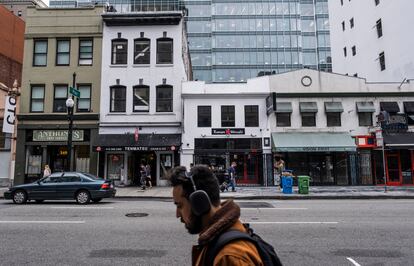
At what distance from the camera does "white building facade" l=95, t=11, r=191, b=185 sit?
75.4ft

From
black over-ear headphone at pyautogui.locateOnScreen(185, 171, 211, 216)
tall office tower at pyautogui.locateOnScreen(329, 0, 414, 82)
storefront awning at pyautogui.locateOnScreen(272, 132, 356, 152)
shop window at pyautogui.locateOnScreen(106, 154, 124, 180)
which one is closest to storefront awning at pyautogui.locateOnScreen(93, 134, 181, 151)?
shop window at pyautogui.locateOnScreen(106, 154, 124, 180)

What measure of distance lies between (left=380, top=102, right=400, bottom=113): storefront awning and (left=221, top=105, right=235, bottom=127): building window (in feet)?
34.5

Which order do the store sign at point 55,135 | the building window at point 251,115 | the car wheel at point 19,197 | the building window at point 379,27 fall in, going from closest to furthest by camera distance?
the car wheel at point 19,197 < the store sign at point 55,135 < the building window at point 251,115 < the building window at point 379,27

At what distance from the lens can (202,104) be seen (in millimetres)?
23328

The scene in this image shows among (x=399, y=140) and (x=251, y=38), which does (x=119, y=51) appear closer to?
(x=399, y=140)

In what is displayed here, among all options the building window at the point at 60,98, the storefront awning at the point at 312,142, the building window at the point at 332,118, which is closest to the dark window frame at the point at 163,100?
the building window at the point at 60,98

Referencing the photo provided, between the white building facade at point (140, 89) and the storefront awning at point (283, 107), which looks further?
the white building facade at point (140, 89)

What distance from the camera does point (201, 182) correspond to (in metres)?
2.05

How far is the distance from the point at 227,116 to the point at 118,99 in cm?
811

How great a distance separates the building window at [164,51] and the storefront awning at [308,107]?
33.1ft

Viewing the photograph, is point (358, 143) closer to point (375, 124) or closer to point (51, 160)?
point (375, 124)

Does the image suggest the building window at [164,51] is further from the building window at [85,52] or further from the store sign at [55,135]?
the store sign at [55,135]

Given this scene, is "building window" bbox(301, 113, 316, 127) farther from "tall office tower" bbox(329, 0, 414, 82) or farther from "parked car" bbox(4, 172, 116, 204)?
"parked car" bbox(4, 172, 116, 204)

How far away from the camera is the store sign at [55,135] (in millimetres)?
22844
